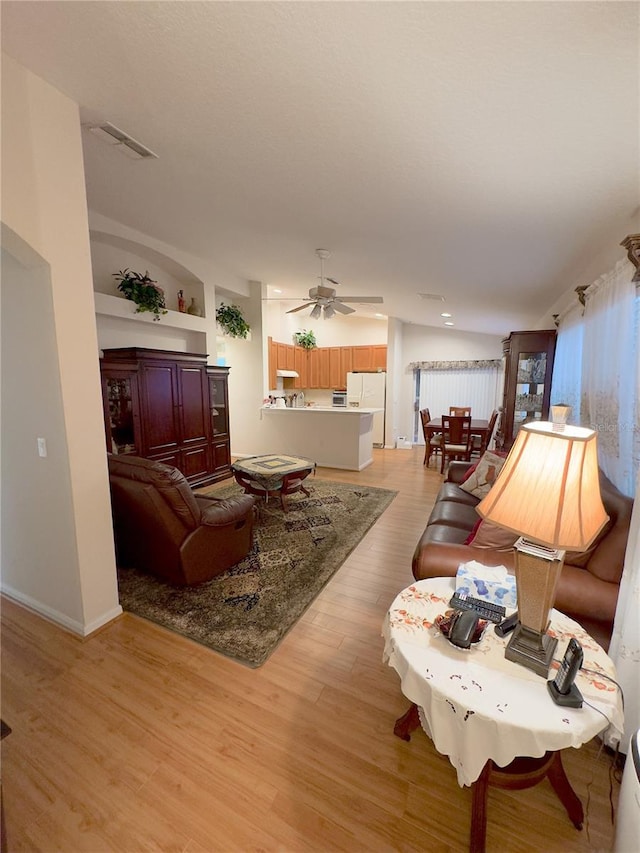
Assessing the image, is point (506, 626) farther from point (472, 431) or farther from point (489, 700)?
point (472, 431)

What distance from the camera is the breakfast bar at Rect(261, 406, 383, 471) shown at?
5.64 metres

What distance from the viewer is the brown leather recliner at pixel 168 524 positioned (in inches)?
86.7

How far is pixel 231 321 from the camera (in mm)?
5516

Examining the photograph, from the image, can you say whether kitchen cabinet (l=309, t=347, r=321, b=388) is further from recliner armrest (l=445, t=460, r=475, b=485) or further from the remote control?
the remote control

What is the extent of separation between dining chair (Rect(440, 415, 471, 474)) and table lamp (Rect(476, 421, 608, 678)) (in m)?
4.47

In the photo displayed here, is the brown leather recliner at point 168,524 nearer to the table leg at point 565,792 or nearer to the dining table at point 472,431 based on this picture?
the table leg at point 565,792

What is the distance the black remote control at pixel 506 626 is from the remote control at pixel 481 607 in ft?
0.08

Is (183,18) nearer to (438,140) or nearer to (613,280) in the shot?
(438,140)

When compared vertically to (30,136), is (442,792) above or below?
below

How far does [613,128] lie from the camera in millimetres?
1367

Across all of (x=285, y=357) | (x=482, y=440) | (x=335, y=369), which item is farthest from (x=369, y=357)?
(x=482, y=440)

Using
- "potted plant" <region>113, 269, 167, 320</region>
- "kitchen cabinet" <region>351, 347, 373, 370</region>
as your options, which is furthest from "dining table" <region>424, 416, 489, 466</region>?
"potted plant" <region>113, 269, 167, 320</region>

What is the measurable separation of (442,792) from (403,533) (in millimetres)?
2217

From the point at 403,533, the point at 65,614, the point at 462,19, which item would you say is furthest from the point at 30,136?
the point at 403,533
